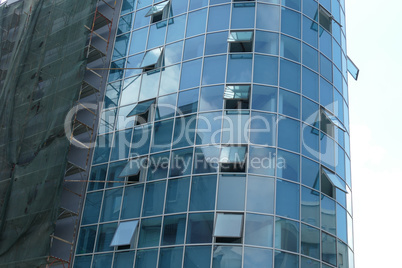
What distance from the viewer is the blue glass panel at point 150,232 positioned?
22094 mm

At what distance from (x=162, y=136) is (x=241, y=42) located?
5.18 m

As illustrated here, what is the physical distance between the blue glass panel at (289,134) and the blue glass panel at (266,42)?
314 centimetres

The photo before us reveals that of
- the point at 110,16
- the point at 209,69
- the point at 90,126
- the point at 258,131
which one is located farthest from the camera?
the point at 110,16

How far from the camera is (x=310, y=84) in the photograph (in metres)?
24.9

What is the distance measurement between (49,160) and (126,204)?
4008mm

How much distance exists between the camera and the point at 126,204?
23.6 meters

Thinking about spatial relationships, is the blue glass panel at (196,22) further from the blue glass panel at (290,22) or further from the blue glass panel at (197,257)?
the blue glass panel at (197,257)

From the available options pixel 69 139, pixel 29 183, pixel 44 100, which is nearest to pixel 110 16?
pixel 44 100

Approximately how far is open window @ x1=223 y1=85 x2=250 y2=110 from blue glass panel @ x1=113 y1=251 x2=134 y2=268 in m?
6.93

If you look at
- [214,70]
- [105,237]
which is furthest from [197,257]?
[214,70]

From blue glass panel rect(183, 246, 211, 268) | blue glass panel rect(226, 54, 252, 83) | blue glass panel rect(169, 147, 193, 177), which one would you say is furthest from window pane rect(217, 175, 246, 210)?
blue glass panel rect(226, 54, 252, 83)

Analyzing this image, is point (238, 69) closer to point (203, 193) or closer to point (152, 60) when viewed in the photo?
point (152, 60)

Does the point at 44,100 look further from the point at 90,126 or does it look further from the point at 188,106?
the point at 188,106

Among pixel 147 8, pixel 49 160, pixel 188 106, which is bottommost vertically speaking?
pixel 49 160
